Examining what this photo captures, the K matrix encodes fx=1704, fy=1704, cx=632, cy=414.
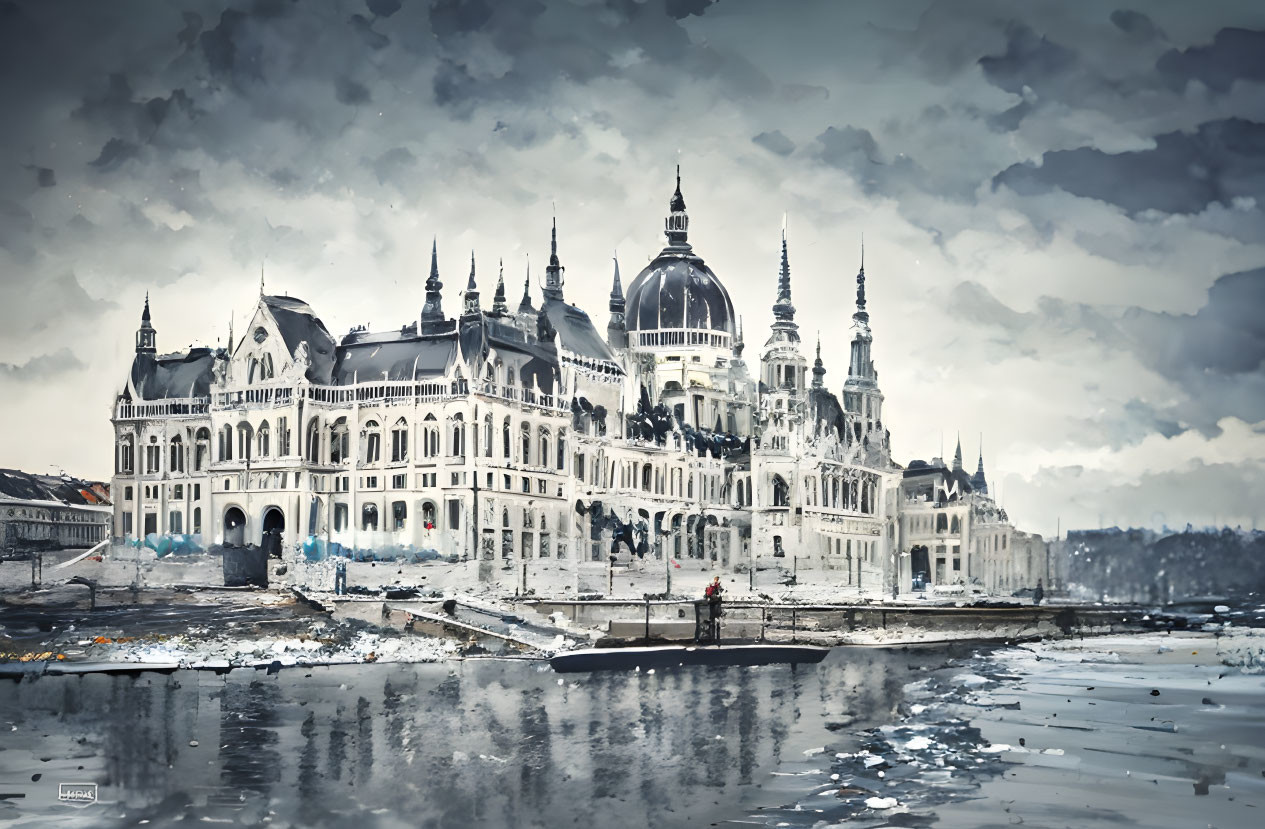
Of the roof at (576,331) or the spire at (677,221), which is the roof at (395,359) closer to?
the roof at (576,331)

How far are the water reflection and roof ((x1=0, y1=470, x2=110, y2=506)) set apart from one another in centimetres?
3500

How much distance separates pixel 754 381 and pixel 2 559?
64.0m

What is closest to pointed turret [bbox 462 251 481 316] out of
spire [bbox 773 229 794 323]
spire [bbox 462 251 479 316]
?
spire [bbox 462 251 479 316]

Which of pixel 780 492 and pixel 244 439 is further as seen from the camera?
pixel 780 492

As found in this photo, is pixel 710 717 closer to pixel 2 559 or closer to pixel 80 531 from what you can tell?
pixel 2 559

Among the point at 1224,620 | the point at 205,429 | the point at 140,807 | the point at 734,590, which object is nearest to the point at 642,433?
the point at 734,590

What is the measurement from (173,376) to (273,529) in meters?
11.0

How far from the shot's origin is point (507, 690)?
4906cm

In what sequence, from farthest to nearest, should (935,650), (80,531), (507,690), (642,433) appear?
(642,433)
(80,531)
(935,650)
(507,690)

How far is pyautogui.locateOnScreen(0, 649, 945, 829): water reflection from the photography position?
30.6m

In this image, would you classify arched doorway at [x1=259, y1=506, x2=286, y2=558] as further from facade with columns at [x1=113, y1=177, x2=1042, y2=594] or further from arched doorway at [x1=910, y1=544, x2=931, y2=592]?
arched doorway at [x1=910, y1=544, x2=931, y2=592]

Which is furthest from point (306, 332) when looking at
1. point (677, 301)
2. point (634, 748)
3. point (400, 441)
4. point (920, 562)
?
point (920, 562)

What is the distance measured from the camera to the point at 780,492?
111 metres

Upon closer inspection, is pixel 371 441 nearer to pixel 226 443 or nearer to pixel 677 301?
pixel 226 443
